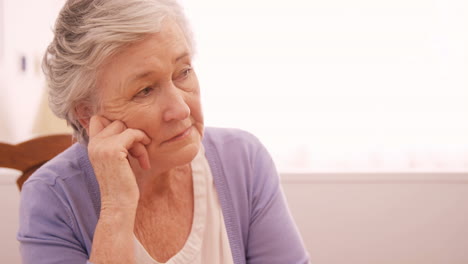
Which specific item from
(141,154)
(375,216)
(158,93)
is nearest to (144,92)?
(158,93)

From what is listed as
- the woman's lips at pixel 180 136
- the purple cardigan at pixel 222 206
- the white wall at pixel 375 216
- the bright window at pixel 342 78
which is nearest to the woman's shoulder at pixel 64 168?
the purple cardigan at pixel 222 206

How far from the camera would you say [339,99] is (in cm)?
242

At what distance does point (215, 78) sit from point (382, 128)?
0.79 metres

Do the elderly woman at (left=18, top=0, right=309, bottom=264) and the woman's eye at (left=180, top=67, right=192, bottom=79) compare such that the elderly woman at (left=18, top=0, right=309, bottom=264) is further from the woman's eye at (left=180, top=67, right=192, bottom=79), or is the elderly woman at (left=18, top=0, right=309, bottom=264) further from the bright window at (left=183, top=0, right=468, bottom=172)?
the bright window at (left=183, top=0, right=468, bottom=172)

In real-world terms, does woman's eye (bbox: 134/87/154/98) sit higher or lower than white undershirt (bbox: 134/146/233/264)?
higher

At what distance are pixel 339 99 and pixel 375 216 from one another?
21.5 inches

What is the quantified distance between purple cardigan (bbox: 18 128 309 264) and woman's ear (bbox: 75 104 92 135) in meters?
0.10

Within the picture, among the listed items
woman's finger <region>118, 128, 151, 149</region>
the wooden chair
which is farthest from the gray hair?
the wooden chair

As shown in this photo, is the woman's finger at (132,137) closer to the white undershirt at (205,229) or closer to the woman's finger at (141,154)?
the woman's finger at (141,154)

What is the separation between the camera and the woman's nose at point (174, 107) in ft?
3.87

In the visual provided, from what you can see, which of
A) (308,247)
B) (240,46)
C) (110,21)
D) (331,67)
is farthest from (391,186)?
(110,21)

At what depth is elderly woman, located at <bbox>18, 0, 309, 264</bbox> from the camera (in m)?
1.15

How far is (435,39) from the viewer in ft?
7.77

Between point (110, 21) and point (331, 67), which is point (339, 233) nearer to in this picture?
point (331, 67)
